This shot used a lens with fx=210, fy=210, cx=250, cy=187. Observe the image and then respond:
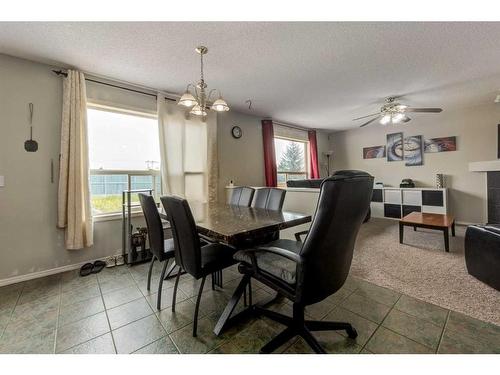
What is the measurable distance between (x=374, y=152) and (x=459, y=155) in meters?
1.57

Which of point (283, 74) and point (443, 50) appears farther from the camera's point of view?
point (283, 74)

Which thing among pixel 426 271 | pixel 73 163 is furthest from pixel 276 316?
pixel 73 163

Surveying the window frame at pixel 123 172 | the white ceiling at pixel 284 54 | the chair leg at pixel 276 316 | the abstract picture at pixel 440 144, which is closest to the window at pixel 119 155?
the window frame at pixel 123 172

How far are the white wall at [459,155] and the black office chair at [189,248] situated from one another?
16.8 feet

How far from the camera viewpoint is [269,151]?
14.5 ft

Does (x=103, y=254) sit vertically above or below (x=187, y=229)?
below

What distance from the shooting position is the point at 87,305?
1.72 m

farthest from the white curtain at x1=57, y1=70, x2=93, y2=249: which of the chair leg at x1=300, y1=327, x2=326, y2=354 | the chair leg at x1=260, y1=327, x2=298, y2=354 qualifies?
the chair leg at x1=300, y1=327, x2=326, y2=354

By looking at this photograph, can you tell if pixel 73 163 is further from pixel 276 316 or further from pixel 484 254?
pixel 484 254

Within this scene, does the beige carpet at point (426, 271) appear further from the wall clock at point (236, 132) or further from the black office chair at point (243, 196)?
the wall clock at point (236, 132)
